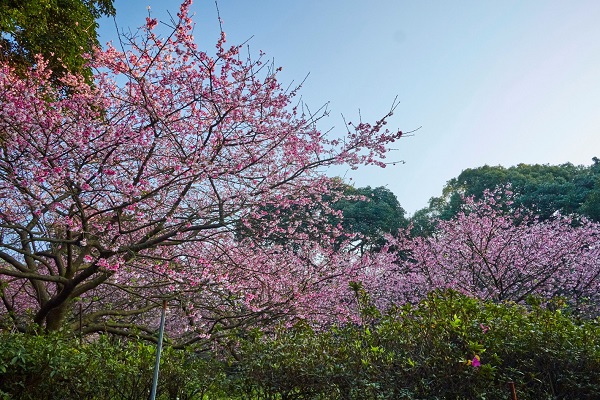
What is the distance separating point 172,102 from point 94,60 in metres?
1.09

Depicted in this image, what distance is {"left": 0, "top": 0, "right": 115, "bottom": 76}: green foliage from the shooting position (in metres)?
7.05

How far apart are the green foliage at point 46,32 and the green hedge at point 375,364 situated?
5444 mm

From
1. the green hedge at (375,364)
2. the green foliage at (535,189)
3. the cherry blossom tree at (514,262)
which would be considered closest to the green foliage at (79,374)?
the green hedge at (375,364)

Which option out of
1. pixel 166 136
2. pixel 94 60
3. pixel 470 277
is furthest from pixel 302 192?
pixel 470 277

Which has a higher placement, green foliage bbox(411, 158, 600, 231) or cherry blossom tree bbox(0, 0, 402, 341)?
green foliage bbox(411, 158, 600, 231)

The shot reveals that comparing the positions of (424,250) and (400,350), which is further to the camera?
(424,250)

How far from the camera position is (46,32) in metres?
7.61

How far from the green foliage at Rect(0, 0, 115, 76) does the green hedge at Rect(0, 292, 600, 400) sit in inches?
214

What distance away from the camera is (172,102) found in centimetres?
488

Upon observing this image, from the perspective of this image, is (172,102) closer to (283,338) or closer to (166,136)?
(166,136)

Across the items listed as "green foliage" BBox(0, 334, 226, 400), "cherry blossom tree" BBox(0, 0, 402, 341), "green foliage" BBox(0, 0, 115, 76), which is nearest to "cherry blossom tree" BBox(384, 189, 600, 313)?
"cherry blossom tree" BBox(0, 0, 402, 341)

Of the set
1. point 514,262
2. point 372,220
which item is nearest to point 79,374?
point 514,262

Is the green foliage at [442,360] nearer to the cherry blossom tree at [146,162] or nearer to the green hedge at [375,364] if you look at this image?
the green hedge at [375,364]

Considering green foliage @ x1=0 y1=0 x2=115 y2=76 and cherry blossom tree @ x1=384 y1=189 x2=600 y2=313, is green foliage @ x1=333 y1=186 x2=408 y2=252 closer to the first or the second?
cherry blossom tree @ x1=384 y1=189 x2=600 y2=313
